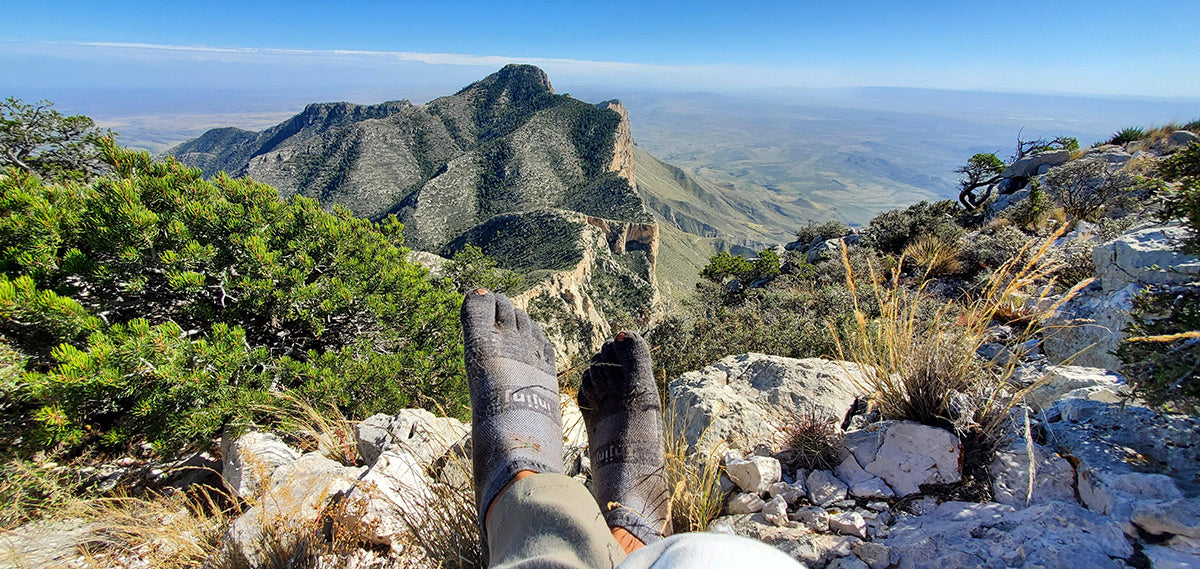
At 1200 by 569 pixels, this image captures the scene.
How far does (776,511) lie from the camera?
168cm

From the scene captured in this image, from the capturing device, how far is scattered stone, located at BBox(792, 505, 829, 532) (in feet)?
5.24

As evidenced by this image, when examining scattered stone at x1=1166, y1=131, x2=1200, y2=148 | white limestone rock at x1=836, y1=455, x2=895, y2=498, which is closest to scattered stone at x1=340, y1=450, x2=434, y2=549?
white limestone rock at x1=836, y1=455, x2=895, y2=498

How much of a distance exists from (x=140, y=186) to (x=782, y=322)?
19.9 feet

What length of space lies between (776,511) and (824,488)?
231 millimetres

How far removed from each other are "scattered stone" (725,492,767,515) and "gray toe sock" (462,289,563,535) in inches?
27.5

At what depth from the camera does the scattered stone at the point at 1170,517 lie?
3.87 feet

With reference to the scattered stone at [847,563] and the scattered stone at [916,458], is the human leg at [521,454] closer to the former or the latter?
the scattered stone at [847,563]

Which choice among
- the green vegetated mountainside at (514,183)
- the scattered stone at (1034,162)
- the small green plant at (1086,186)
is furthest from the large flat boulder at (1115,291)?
the green vegetated mountainside at (514,183)

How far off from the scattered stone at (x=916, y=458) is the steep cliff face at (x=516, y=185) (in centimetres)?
1665

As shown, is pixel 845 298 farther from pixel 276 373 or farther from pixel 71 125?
pixel 71 125

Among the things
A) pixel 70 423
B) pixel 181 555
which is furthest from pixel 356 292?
pixel 181 555

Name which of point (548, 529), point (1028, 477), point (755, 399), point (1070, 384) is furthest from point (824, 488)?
point (1070, 384)

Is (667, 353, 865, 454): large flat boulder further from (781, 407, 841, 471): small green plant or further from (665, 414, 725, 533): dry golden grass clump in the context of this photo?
(665, 414, 725, 533): dry golden grass clump

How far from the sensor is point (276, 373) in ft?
11.6
